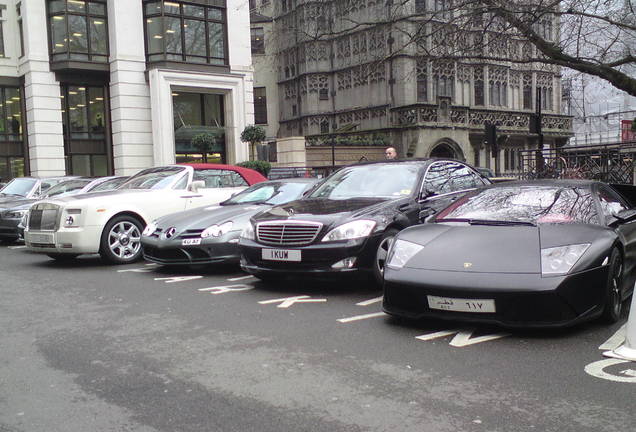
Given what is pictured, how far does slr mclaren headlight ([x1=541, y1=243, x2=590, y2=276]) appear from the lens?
5.03m

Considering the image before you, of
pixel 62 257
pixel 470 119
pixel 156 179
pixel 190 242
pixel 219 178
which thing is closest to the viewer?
pixel 190 242

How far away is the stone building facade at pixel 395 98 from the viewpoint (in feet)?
124

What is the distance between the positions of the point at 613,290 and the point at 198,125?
91.0 feet

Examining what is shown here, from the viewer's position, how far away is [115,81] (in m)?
29.2

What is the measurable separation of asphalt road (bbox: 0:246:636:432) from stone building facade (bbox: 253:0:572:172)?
28010 millimetres

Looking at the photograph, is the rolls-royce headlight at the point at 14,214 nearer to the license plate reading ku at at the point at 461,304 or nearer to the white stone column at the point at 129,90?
the license plate reading ku at at the point at 461,304

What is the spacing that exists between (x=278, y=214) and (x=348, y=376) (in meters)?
3.62

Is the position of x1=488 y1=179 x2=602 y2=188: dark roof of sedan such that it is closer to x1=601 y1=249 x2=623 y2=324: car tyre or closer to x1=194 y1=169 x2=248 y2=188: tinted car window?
x1=601 y1=249 x2=623 y2=324: car tyre

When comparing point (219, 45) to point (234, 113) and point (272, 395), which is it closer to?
point (234, 113)

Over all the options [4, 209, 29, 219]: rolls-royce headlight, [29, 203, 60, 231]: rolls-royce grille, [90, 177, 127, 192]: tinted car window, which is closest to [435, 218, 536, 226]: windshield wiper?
[29, 203, 60, 231]: rolls-royce grille

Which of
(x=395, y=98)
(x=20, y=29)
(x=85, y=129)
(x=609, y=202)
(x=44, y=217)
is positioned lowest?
(x=44, y=217)

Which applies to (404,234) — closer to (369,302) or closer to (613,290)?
(369,302)

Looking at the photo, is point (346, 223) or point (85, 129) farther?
point (85, 129)

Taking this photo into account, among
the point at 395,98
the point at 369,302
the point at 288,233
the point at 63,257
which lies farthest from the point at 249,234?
the point at 395,98
